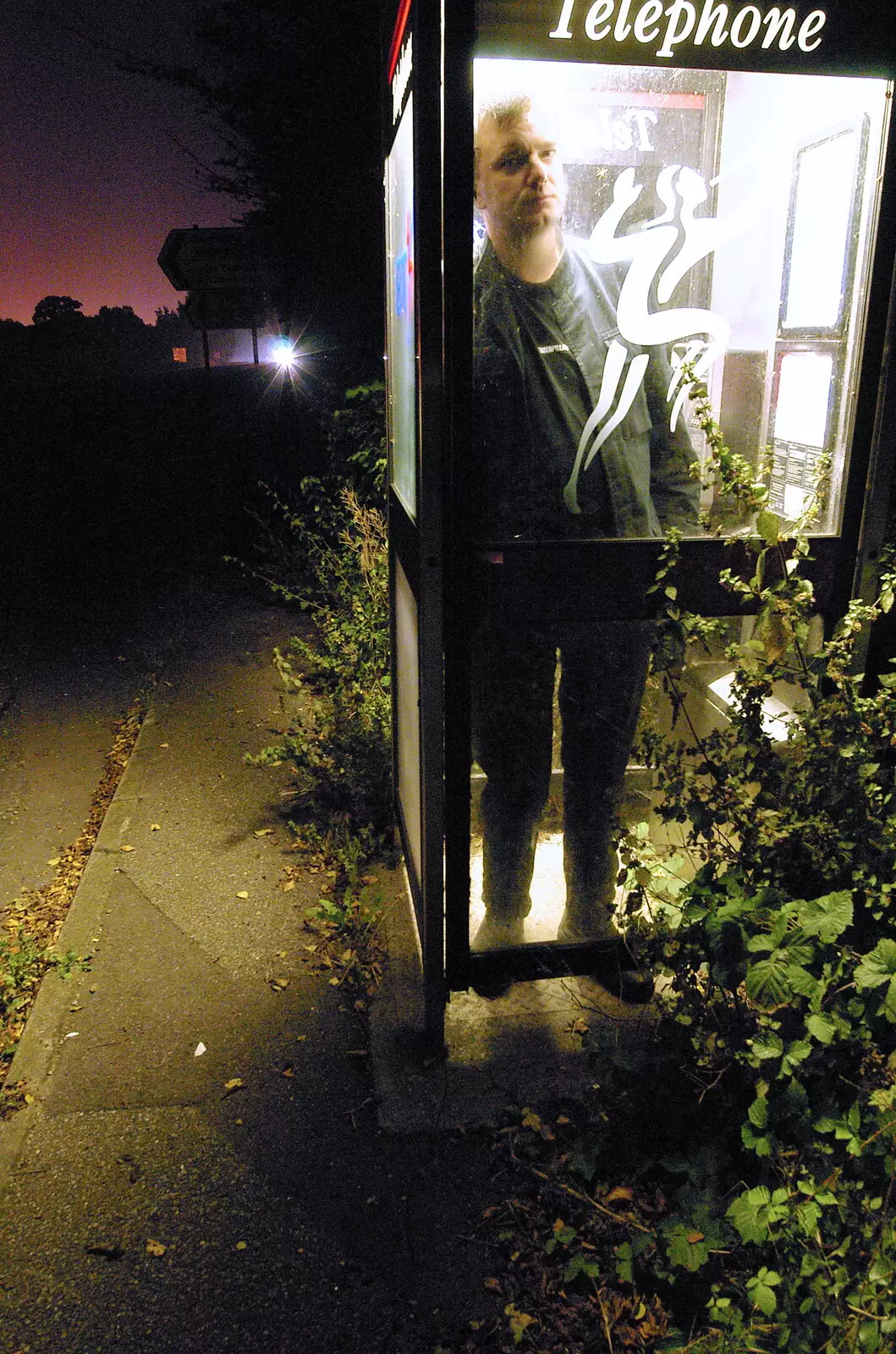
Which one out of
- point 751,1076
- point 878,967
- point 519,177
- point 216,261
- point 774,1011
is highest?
point 216,261

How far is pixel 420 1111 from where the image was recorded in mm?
2742

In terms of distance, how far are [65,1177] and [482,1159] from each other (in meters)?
1.07

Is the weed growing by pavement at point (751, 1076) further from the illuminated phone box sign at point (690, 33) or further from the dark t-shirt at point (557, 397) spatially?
the illuminated phone box sign at point (690, 33)

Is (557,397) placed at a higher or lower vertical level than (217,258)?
lower

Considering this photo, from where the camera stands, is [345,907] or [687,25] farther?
[345,907]

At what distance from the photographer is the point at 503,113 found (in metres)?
2.44

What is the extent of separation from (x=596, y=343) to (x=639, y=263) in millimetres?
220

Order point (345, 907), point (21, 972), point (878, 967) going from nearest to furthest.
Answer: point (878, 967) < point (21, 972) < point (345, 907)

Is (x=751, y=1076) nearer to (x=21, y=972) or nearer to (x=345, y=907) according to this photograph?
(x=345, y=907)

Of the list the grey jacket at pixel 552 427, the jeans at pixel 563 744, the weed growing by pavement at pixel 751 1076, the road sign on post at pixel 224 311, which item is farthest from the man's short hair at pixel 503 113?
the road sign on post at pixel 224 311

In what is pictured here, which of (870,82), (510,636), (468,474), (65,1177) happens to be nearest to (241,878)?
(65,1177)

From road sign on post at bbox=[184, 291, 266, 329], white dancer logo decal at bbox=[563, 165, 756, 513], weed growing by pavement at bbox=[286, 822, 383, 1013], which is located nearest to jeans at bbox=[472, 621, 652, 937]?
white dancer logo decal at bbox=[563, 165, 756, 513]

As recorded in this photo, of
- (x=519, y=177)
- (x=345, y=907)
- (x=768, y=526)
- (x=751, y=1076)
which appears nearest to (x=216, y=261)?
(x=345, y=907)

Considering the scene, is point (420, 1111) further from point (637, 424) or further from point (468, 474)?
point (637, 424)
